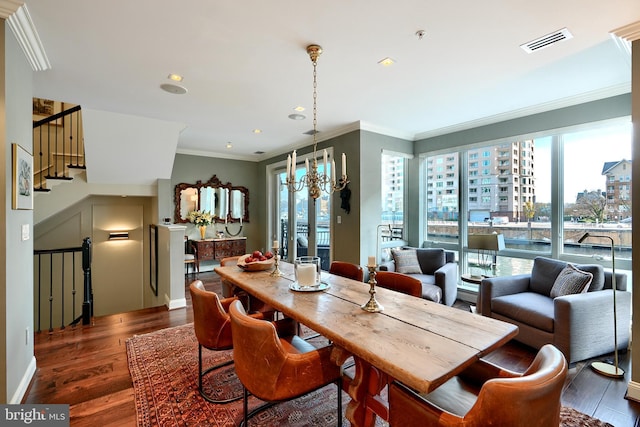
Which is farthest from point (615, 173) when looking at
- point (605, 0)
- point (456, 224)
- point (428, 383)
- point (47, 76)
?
point (47, 76)

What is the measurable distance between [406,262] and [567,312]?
193 cm

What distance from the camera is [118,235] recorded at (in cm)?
609

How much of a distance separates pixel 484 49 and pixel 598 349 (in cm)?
287

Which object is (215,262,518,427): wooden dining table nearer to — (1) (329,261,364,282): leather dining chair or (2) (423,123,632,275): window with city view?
(1) (329,261,364,282): leather dining chair

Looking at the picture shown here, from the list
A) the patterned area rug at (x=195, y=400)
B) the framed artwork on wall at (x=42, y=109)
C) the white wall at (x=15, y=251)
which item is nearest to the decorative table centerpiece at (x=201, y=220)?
the framed artwork on wall at (x=42, y=109)

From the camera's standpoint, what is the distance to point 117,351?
2.96 m

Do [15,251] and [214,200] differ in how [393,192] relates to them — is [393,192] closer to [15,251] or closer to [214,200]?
[214,200]

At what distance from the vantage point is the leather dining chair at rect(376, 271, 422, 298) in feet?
7.47

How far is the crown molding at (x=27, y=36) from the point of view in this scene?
2014 mm

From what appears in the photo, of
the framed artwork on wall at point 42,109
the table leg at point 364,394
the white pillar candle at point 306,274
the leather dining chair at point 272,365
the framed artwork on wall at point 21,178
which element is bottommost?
the table leg at point 364,394

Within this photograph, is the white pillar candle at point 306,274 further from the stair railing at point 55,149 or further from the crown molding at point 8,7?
the stair railing at point 55,149

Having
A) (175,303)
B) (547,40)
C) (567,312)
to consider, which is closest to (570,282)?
(567,312)

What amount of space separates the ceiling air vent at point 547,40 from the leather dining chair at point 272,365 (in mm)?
2775

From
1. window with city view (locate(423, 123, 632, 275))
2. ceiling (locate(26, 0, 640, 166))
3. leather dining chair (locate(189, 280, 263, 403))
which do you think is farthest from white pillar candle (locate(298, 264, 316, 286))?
window with city view (locate(423, 123, 632, 275))
